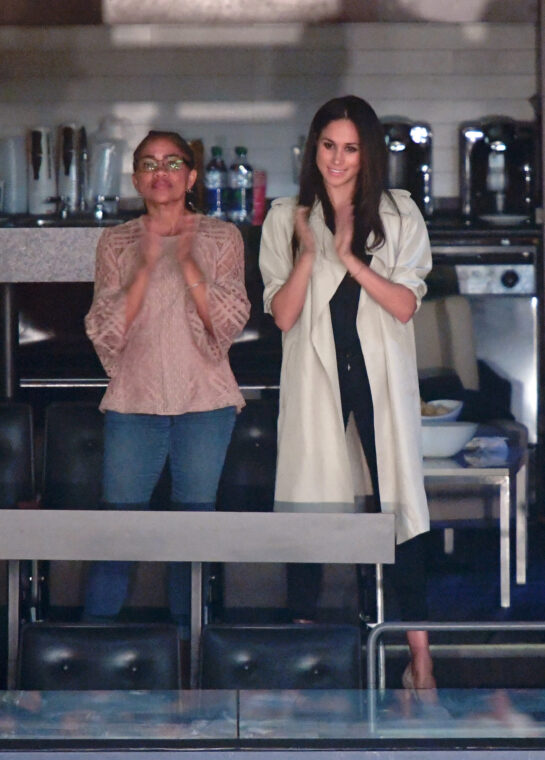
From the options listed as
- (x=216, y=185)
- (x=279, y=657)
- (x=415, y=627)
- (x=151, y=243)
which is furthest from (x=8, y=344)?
(x=415, y=627)

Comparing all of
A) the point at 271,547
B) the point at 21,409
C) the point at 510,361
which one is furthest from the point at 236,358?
the point at 271,547

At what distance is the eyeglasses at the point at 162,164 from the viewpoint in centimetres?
281

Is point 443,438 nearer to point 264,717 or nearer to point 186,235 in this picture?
point 186,235

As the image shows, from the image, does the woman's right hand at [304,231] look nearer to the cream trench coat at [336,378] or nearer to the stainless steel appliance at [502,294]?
the cream trench coat at [336,378]

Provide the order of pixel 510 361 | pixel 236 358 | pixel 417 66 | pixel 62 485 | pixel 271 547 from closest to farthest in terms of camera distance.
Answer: pixel 271 547, pixel 62 485, pixel 236 358, pixel 510 361, pixel 417 66

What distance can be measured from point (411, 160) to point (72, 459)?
2559mm

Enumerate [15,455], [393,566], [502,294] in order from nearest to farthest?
[393,566] → [15,455] → [502,294]

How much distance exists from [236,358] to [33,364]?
31.7 inches

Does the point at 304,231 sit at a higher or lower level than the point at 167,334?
higher

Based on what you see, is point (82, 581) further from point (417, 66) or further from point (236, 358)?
point (417, 66)

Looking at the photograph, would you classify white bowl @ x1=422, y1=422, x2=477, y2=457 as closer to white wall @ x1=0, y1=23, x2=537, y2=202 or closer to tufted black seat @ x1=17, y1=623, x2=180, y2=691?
tufted black seat @ x1=17, y1=623, x2=180, y2=691

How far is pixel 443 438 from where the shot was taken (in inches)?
146

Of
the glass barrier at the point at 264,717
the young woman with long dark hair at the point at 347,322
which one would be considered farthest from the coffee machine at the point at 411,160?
the glass barrier at the point at 264,717

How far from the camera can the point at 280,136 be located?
17.8 ft
